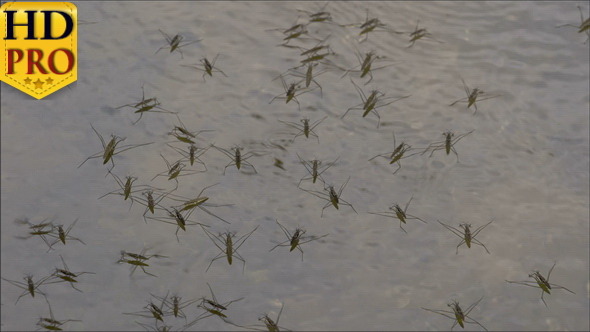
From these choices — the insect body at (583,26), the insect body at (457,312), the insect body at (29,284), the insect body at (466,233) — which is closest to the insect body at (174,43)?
the insect body at (29,284)

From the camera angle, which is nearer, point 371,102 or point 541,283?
point 541,283

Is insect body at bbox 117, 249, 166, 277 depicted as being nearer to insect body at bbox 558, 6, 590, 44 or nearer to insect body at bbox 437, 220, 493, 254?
insect body at bbox 437, 220, 493, 254

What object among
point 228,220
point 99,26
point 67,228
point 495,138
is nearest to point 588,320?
point 495,138

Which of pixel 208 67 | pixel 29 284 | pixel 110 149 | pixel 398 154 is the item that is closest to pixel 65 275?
pixel 29 284

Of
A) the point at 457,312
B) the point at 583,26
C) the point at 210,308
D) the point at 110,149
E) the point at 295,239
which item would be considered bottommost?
the point at 210,308

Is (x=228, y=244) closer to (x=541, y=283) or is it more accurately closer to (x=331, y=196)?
(x=331, y=196)

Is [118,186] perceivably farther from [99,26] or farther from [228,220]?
[99,26]

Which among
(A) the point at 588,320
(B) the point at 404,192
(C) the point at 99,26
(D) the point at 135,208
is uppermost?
(C) the point at 99,26

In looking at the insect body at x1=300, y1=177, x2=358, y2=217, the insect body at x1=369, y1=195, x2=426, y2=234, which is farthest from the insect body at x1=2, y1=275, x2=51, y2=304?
the insect body at x1=369, y1=195, x2=426, y2=234

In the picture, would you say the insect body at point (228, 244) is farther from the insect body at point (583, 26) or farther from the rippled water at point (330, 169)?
the insect body at point (583, 26)
